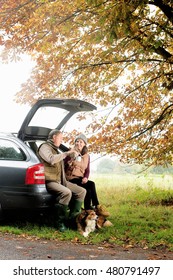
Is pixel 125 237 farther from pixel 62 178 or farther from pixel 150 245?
pixel 62 178

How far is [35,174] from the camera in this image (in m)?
7.29

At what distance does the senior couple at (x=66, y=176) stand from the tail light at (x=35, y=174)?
0.17 metres

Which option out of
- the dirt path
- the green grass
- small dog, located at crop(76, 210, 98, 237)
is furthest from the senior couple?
the dirt path

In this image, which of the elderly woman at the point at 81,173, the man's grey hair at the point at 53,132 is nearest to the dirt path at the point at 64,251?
the elderly woman at the point at 81,173

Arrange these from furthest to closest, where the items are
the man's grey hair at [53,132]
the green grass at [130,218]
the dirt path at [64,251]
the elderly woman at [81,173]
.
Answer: the elderly woman at [81,173], the man's grey hair at [53,132], the green grass at [130,218], the dirt path at [64,251]

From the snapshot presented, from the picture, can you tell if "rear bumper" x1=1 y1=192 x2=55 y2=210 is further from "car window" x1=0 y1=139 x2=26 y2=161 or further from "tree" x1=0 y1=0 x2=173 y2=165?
"tree" x1=0 y1=0 x2=173 y2=165

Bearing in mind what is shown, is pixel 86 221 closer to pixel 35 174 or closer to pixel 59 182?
pixel 59 182

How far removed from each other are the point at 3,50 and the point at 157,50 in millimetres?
3826

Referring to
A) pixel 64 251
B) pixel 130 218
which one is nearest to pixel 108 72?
pixel 130 218

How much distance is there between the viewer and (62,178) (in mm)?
7781

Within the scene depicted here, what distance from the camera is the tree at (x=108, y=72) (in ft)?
33.5

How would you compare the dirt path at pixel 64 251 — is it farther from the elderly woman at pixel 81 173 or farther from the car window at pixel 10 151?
the elderly woman at pixel 81 173

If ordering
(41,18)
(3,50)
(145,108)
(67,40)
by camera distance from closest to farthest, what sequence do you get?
(41,18), (3,50), (67,40), (145,108)
